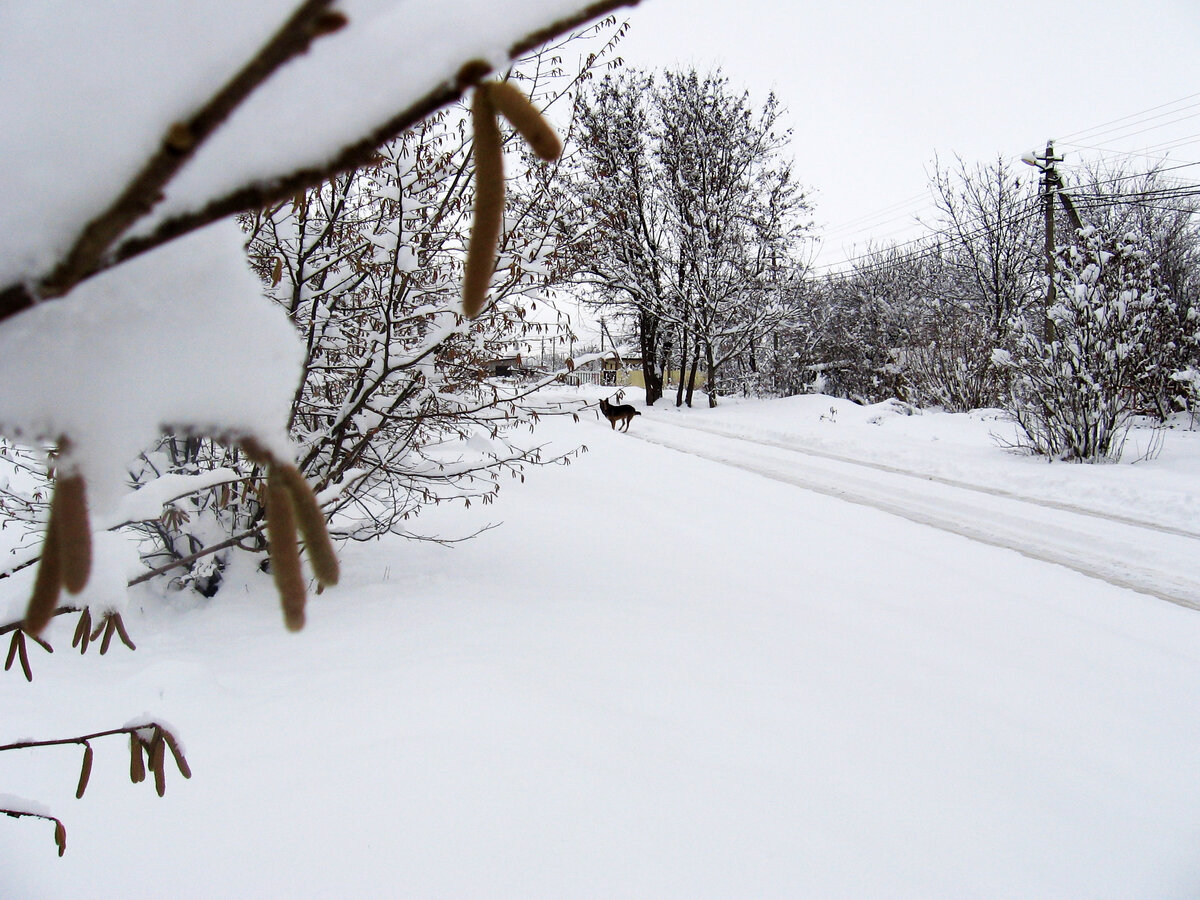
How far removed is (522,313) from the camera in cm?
329

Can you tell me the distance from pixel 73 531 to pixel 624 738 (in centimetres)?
240

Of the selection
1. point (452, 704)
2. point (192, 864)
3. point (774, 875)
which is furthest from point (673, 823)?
point (192, 864)

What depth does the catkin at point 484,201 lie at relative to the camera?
33 cm

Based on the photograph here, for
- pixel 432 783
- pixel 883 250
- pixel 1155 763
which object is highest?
pixel 883 250

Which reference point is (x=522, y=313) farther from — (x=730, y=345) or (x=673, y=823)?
(x=730, y=345)

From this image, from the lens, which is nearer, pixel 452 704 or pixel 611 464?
pixel 452 704

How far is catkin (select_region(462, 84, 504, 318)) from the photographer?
33 cm

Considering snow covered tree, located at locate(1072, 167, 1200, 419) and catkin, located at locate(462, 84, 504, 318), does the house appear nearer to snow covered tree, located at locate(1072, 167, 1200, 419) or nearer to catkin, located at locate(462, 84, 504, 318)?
catkin, located at locate(462, 84, 504, 318)

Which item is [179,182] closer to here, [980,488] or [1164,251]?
[980,488]

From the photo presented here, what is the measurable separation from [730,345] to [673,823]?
73.1 ft

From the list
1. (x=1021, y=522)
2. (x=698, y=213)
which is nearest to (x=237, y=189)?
(x=1021, y=522)

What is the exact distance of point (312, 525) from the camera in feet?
1.11

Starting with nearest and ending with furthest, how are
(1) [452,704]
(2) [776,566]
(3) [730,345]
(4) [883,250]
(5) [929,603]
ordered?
(1) [452,704], (5) [929,603], (2) [776,566], (3) [730,345], (4) [883,250]

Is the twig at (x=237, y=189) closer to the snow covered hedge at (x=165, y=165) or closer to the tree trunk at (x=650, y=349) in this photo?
the snow covered hedge at (x=165, y=165)
